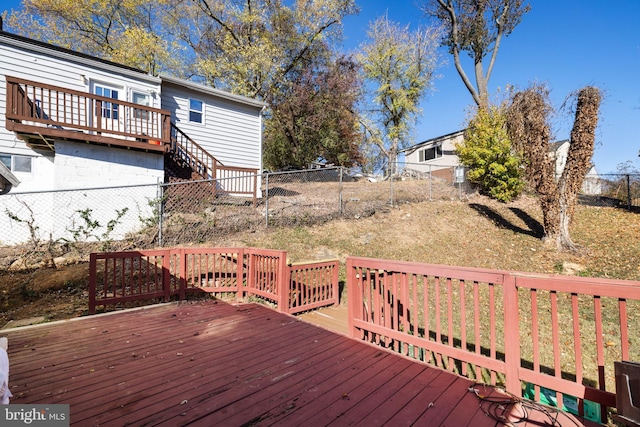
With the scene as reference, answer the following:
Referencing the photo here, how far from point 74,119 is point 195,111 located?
13.3 ft

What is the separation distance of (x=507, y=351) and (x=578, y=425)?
21.6 inches

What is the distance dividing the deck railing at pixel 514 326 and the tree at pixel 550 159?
2.91m

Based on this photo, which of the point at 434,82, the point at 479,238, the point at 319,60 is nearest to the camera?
the point at 479,238

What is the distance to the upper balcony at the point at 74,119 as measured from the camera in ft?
24.0

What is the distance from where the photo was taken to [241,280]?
211 inches

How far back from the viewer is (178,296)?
5562mm

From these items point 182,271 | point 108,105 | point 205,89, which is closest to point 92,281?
point 182,271

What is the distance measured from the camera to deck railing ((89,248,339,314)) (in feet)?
15.7

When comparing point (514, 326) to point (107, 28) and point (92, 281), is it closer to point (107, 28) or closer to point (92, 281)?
point (92, 281)

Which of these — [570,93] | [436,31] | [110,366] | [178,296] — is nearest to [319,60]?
[436,31]

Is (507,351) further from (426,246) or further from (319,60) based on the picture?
(319,60)

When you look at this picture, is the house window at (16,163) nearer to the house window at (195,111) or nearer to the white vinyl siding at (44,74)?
A: the white vinyl siding at (44,74)

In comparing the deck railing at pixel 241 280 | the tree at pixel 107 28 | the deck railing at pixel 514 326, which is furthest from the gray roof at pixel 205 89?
the deck railing at pixel 514 326

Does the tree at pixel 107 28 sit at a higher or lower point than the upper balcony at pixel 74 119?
higher
